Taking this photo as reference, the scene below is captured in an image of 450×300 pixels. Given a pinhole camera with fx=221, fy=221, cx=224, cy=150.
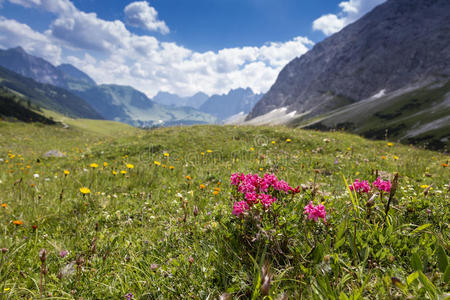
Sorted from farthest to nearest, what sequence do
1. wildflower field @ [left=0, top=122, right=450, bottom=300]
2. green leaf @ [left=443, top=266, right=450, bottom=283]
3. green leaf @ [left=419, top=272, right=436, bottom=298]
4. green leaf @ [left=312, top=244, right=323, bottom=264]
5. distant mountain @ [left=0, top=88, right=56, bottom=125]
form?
distant mountain @ [left=0, top=88, right=56, bottom=125] < green leaf @ [left=312, top=244, right=323, bottom=264] < wildflower field @ [left=0, top=122, right=450, bottom=300] < green leaf @ [left=443, top=266, right=450, bottom=283] < green leaf @ [left=419, top=272, right=436, bottom=298]

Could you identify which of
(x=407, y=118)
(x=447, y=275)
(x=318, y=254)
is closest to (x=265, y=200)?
(x=318, y=254)

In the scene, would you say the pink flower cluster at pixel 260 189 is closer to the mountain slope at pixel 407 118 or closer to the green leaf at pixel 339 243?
the green leaf at pixel 339 243

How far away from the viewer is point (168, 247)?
303 cm

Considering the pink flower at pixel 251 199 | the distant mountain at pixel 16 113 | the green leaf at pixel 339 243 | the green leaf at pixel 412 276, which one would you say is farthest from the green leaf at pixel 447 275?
the distant mountain at pixel 16 113

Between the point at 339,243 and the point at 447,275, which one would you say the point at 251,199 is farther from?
the point at 447,275

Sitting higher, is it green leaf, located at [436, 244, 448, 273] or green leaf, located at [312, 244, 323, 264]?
green leaf, located at [436, 244, 448, 273]

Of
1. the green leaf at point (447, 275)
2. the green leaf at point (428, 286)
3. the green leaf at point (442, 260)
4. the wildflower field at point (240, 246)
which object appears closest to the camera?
the green leaf at point (428, 286)

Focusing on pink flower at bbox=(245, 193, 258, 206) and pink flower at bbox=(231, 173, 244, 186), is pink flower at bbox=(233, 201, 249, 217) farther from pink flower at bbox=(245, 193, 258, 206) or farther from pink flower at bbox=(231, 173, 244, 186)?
pink flower at bbox=(231, 173, 244, 186)

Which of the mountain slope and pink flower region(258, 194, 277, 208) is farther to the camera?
the mountain slope

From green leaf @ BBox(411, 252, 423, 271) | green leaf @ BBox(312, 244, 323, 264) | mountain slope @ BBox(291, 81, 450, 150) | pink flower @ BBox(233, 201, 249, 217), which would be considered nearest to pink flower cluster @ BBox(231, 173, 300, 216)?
pink flower @ BBox(233, 201, 249, 217)

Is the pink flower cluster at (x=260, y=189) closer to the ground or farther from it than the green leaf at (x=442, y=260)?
farther from it

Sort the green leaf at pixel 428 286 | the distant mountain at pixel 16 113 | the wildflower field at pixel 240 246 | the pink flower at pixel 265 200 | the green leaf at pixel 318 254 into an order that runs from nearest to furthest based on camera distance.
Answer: the green leaf at pixel 428 286 < the wildflower field at pixel 240 246 < the green leaf at pixel 318 254 < the pink flower at pixel 265 200 < the distant mountain at pixel 16 113

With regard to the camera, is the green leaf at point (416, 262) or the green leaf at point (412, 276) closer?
the green leaf at point (412, 276)

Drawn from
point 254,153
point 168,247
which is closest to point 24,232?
point 168,247
